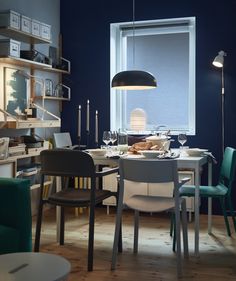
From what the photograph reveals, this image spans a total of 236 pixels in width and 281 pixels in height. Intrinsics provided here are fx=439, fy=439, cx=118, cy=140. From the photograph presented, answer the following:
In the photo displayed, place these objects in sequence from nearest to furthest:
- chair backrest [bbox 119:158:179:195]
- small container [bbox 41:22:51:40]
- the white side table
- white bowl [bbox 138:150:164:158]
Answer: the white side table → chair backrest [bbox 119:158:179:195] → white bowl [bbox 138:150:164:158] → small container [bbox 41:22:51:40]

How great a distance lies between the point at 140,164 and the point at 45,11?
3037mm

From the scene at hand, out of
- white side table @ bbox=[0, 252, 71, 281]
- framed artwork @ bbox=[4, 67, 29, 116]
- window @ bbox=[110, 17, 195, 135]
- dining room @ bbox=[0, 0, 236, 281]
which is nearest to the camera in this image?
white side table @ bbox=[0, 252, 71, 281]

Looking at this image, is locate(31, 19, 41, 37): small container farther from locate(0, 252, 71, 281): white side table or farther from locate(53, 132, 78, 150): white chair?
locate(0, 252, 71, 281): white side table

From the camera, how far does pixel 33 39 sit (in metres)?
4.77

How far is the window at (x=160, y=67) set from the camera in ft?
17.5

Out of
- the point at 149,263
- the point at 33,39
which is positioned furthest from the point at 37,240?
the point at 33,39

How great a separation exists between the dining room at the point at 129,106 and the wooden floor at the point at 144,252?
0.02 m

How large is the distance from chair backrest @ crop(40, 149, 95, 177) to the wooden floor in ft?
2.30

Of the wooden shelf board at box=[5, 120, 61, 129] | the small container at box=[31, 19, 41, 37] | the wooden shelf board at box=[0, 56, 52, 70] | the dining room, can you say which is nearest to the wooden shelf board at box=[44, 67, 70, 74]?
the dining room

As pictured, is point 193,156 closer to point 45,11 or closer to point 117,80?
point 117,80

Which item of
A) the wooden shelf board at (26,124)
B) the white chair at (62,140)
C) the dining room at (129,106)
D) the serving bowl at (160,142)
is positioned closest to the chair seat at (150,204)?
the dining room at (129,106)

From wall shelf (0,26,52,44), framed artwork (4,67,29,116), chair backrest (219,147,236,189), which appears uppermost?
wall shelf (0,26,52,44)

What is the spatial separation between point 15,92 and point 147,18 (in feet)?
6.04

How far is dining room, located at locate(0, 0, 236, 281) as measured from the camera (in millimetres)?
3920
